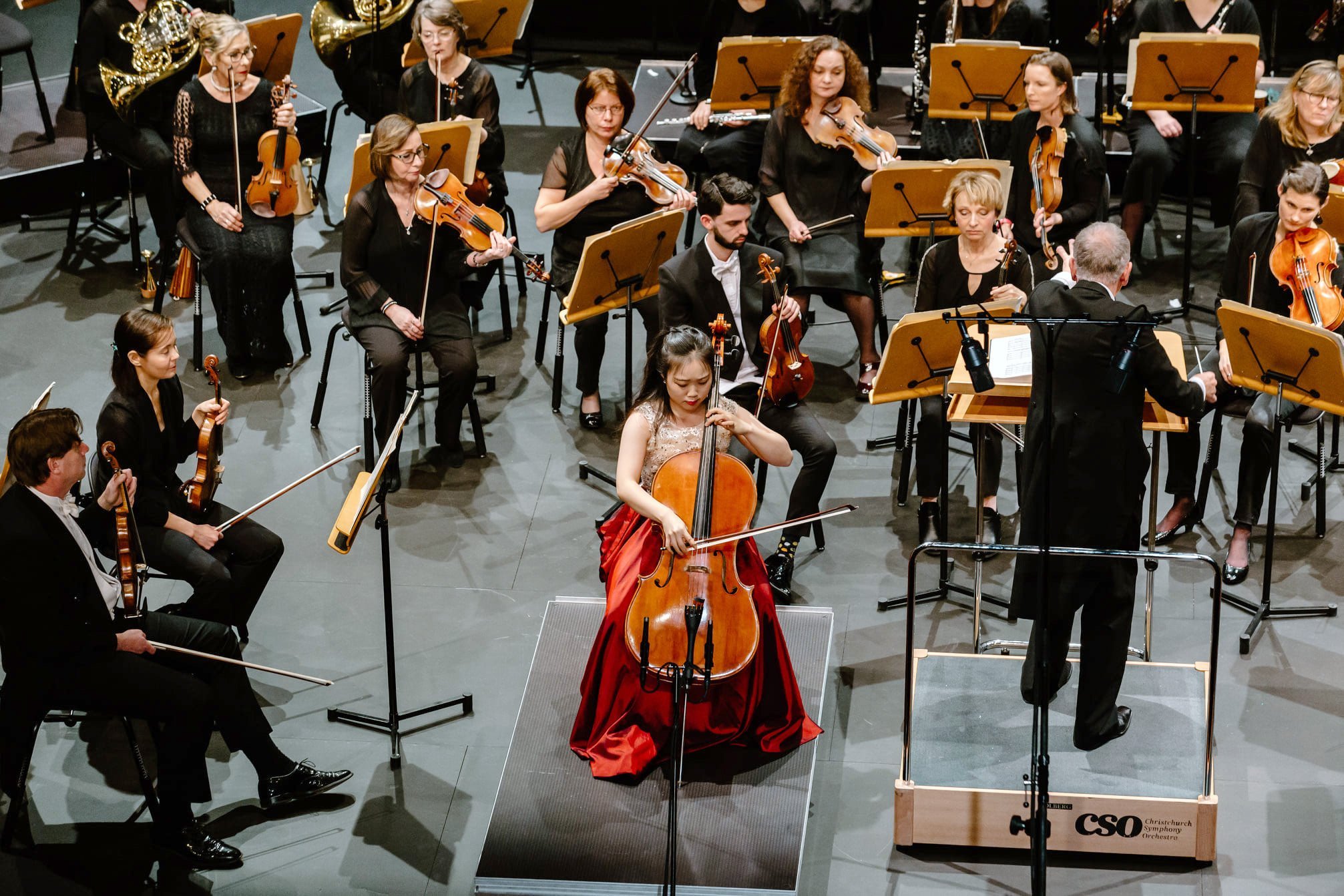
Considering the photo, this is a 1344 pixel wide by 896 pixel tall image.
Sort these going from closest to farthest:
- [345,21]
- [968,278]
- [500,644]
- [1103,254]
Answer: [1103,254]
[500,644]
[968,278]
[345,21]

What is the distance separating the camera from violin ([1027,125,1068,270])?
634cm

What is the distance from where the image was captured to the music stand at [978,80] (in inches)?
266

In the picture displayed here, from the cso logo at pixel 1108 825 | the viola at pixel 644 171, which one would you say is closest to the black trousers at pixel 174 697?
the cso logo at pixel 1108 825

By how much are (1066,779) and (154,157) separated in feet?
15.3

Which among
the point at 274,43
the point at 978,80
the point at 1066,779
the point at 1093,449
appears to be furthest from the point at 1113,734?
the point at 274,43

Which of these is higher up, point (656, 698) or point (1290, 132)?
point (1290, 132)

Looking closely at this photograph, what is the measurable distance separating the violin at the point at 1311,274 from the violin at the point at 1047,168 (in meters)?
1.03

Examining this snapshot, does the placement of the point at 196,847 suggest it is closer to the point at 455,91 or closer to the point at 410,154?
the point at 410,154

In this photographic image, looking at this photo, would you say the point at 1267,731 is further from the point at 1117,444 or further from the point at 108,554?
the point at 108,554

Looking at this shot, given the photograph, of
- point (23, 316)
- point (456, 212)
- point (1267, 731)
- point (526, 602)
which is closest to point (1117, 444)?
point (1267, 731)

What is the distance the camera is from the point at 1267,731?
15.7ft

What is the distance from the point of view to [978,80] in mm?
6863

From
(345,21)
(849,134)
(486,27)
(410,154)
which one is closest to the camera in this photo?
(410,154)

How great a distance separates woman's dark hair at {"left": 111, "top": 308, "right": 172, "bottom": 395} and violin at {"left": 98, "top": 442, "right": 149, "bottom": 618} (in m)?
0.35
